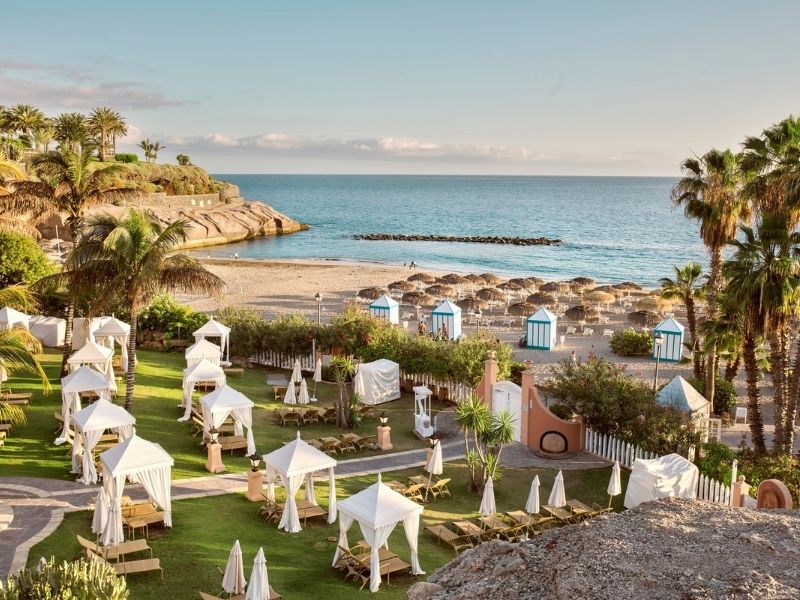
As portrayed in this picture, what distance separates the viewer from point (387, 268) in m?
70.7

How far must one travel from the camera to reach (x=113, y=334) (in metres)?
26.2

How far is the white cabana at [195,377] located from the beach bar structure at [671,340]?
20.1 meters

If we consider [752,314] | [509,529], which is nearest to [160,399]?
[509,529]

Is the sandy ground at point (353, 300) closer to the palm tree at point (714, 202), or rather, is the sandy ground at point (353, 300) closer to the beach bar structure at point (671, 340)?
the beach bar structure at point (671, 340)

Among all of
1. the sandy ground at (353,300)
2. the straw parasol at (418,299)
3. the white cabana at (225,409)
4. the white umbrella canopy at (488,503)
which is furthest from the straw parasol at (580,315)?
the white umbrella canopy at (488,503)

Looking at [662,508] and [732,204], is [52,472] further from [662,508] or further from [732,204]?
[732,204]

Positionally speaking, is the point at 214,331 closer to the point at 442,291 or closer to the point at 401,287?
the point at 442,291

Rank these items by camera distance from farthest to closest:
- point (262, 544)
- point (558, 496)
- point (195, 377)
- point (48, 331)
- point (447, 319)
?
point (447, 319)
point (48, 331)
point (195, 377)
point (558, 496)
point (262, 544)

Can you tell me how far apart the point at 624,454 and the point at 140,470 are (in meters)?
13.1

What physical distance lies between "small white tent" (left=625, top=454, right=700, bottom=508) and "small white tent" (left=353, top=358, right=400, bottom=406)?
1038cm

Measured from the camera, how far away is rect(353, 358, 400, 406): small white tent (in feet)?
82.2

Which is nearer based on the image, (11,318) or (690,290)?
(11,318)

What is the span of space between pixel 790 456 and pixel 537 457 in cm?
681

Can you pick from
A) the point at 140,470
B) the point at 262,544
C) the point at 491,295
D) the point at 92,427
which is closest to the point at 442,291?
the point at 491,295
